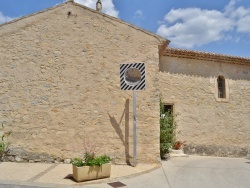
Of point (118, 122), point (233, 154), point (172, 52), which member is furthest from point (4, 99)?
point (233, 154)

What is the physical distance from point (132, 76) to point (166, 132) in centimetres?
308

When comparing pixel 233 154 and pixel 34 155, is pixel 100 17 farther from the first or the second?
pixel 233 154

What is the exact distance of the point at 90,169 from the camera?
6.27 m

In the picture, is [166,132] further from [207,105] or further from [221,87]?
[221,87]

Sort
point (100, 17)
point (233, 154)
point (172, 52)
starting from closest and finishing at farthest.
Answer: point (100, 17) → point (172, 52) → point (233, 154)

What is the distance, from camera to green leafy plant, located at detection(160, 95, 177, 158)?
9.45 m

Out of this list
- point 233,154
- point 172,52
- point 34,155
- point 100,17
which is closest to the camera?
point 34,155

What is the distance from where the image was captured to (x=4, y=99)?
27.0 feet

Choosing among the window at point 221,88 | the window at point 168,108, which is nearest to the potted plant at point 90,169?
the window at point 168,108

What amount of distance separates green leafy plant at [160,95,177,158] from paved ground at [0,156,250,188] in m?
1.12

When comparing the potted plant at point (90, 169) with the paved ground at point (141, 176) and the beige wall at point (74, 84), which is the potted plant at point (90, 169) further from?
the beige wall at point (74, 84)

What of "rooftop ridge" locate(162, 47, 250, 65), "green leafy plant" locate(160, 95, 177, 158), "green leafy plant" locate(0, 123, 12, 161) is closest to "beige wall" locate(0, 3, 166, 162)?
"green leafy plant" locate(0, 123, 12, 161)

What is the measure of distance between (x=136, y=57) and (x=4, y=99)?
15.3ft

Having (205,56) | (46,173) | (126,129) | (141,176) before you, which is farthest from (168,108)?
(46,173)
